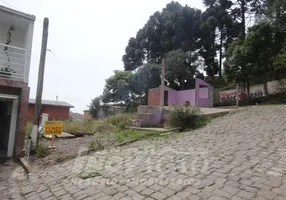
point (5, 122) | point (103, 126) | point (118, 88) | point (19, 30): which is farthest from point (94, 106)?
point (5, 122)

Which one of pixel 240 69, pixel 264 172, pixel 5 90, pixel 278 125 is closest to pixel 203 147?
pixel 264 172

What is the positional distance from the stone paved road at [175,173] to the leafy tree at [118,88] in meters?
19.7

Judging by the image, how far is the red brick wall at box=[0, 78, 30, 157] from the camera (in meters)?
8.62

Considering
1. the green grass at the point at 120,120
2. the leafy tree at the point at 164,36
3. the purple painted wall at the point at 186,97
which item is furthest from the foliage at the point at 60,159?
the leafy tree at the point at 164,36

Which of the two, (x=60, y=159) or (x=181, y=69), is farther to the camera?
(x=181, y=69)

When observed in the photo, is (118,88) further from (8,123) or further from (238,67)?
(8,123)

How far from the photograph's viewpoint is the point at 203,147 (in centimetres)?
695

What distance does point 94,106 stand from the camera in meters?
29.9

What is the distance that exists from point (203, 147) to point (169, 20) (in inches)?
1066

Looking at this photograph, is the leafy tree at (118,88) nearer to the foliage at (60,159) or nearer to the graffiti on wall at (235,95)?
the graffiti on wall at (235,95)

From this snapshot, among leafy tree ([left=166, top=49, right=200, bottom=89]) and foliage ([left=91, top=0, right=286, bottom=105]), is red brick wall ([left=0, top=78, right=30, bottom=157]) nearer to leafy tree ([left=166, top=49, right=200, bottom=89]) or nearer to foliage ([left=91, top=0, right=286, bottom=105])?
foliage ([left=91, top=0, right=286, bottom=105])

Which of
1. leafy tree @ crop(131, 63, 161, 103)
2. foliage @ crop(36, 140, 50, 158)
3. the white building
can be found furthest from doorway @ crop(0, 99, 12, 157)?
leafy tree @ crop(131, 63, 161, 103)

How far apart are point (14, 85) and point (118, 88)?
771 inches

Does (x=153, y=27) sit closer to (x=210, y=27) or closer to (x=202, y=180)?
(x=210, y=27)
